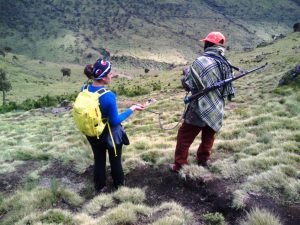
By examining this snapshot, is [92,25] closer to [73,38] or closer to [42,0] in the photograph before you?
[73,38]

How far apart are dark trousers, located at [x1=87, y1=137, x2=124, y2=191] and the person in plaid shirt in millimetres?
1251

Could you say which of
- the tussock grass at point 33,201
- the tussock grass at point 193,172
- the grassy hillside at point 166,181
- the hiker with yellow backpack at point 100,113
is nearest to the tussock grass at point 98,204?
the grassy hillside at point 166,181

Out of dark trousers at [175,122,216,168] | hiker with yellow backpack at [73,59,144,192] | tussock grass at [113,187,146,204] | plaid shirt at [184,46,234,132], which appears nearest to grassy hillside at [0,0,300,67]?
dark trousers at [175,122,216,168]

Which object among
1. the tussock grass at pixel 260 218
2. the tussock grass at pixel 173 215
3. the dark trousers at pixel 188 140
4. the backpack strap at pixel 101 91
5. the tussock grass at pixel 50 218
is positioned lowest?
the tussock grass at pixel 50 218

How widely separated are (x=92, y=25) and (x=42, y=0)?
70.4 feet

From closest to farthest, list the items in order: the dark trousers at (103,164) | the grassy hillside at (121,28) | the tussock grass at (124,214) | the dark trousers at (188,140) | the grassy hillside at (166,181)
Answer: the tussock grass at (124,214)
the grassy hillside at (166,181)
the dark trousers at (103,164)
the dark trousers at (188,140)
the grassy hillside at (121,28)

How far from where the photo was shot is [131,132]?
14102 mm

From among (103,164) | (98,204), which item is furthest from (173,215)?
(103,164)

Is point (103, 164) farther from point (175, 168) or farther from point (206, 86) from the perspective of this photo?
point (206, 86)

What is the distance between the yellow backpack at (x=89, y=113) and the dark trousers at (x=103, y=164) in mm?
510

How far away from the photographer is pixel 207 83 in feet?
23.5

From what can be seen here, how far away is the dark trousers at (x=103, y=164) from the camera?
7.39m

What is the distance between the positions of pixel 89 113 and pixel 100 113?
0.76 ft

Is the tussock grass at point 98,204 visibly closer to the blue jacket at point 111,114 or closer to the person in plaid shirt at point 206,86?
the blue jacket at point 111,114
